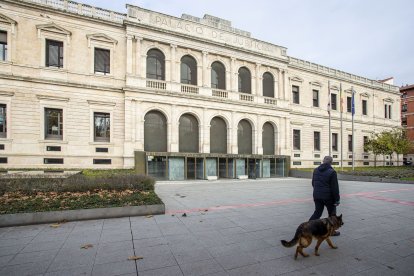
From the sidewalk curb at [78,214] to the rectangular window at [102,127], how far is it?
15108mm

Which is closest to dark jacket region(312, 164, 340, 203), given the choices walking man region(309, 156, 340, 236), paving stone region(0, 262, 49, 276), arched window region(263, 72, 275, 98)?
walking man region(309, 156, 340, 236)

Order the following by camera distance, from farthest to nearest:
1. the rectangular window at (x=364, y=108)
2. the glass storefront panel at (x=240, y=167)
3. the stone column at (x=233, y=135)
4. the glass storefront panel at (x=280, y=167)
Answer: the rectangular window at (x=364, y=108) < the glass storefront panel at (x=280, y=167) < the stone column at (x=233, y=135) < the glass storefront panel at (x=240, y=167)

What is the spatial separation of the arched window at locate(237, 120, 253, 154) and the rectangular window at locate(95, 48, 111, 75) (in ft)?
49.7

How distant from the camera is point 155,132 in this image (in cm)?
2250

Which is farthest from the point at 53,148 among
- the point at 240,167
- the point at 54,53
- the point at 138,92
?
the point at 240,167

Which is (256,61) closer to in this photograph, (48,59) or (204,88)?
(204,88)

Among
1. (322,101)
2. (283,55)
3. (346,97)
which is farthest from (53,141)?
(346,97)

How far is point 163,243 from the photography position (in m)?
5.48

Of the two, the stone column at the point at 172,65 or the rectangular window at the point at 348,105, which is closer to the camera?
the stone column at the point at 172,65

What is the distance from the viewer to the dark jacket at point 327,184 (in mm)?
5800

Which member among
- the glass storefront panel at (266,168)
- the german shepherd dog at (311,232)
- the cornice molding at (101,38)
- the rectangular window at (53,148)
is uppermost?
the cornice molding at (101,38)

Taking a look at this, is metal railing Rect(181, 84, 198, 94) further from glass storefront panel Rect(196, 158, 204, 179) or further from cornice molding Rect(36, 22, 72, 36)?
cornice molding Rect(36, 22, 72, 36)

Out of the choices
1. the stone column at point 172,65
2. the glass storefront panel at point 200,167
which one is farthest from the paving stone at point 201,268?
the stone column at point 172,65

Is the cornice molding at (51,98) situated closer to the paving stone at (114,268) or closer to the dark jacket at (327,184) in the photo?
the paving stone at (114,268)
